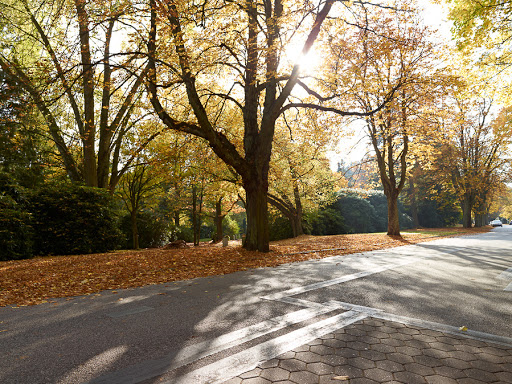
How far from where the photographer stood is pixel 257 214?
425 inches

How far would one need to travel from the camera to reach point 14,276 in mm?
7184

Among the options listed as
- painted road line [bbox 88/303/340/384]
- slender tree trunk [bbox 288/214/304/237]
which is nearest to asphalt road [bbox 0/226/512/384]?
painted road line [bbox 88/303/340/384]

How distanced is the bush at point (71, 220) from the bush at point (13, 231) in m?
0.57

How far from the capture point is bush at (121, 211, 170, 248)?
810 inches

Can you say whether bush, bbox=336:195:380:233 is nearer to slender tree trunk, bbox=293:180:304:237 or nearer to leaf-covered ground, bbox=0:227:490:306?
slender tree trunk, bbox=293:180:304:237

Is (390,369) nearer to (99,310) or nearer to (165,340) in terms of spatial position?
(165,340)

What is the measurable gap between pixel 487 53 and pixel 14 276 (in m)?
17.2

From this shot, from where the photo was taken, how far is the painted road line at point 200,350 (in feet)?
8.30

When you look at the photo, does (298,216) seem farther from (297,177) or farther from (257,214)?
(257,214)

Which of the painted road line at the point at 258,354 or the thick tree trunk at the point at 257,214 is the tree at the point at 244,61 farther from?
the painted road line at the point at 258,354

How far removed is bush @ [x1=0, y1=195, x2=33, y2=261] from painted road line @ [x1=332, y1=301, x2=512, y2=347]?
11.3m

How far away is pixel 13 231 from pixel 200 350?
11.2 metres

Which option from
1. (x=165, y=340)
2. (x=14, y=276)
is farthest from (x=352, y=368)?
(x=14, y=276)

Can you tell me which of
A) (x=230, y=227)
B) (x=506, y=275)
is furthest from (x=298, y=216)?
(x=506, y=275)
